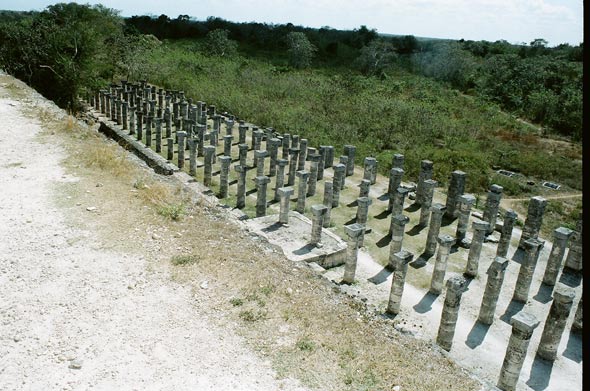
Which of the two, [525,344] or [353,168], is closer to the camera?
[525,344]

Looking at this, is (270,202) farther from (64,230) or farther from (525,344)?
(525,344)

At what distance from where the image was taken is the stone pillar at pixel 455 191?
1277cm

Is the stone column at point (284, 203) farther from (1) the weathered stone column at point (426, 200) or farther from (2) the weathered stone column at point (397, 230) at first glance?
(1) the weathered stone column at point (426, 200)

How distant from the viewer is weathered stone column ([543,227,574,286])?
9.78 metres

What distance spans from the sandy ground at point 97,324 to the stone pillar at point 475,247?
19.5ft

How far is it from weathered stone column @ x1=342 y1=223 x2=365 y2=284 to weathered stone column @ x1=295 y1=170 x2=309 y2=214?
332cm

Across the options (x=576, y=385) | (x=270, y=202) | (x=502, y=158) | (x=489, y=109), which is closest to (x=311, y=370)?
(x=576, y=385)

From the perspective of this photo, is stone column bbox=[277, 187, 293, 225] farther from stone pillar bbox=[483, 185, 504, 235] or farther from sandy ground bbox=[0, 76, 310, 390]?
stone pillar bbox=[483, 185, 504, 235]

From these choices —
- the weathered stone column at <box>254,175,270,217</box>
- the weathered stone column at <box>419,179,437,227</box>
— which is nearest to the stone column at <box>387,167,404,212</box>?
the weathered stone column at <box>419,179,437,227</box>

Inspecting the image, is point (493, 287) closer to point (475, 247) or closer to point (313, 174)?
point (475, 247)

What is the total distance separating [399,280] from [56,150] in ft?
29.0

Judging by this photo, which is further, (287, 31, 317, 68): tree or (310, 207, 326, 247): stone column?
(287, 31, 317, 68): tree

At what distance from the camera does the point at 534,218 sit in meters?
11.3

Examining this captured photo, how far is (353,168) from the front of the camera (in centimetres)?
1630
